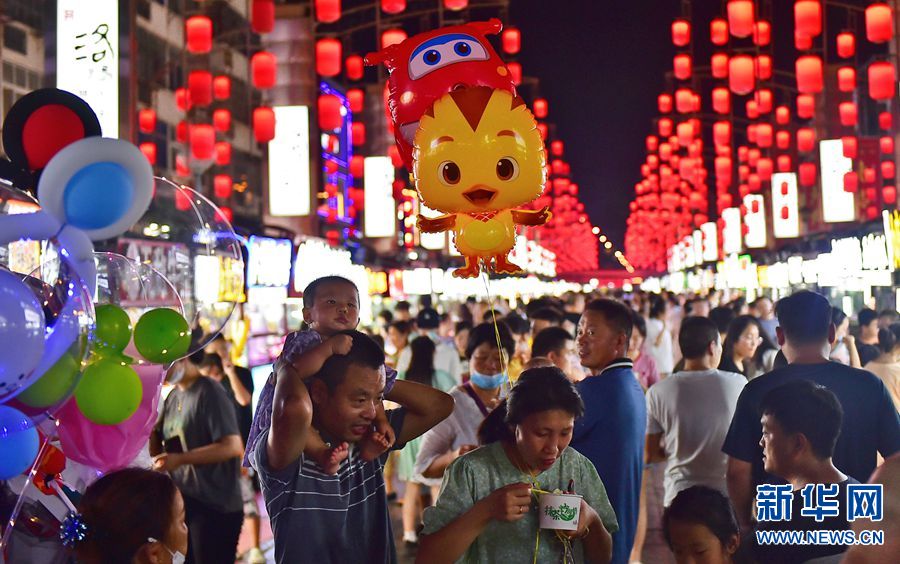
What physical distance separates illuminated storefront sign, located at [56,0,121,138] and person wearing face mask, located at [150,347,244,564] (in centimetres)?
527

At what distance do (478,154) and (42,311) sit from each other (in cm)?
178

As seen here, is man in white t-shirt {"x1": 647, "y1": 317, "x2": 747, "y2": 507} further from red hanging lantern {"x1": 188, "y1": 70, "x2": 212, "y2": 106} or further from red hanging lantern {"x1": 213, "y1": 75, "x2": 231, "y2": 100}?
red hanging lantern {"x1": 213, "y1": 75, "x2": 231, "y2": 100}

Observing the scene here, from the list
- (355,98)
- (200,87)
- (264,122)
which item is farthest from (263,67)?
(355,98)

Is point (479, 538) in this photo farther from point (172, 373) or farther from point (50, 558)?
point (172, 373)

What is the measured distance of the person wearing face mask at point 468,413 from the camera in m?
5.79

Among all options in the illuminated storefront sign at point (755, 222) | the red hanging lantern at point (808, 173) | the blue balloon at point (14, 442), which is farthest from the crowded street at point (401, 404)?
the illuminated storefront sign at point (755, 222)

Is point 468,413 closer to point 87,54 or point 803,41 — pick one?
point 87,54

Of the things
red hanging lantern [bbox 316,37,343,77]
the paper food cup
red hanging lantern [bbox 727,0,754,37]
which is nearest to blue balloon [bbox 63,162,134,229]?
the paper food cup

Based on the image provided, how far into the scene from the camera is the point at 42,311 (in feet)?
8.00

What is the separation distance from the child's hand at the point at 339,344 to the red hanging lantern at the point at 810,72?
53.2 ft

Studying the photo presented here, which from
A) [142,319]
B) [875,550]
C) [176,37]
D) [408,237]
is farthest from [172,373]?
[408,237]

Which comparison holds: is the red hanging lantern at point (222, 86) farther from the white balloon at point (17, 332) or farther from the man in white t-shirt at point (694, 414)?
the white balloon at point (17, 332)

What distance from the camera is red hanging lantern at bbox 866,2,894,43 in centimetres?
1480

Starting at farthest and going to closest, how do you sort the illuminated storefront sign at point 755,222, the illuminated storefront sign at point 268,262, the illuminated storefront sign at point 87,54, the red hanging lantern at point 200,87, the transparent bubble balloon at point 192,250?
the illuminated storefront sign at point 755,222 → the red hanging lantern at point 200,87 → the illuminated storefront sign at point 268,262 → the illuminated storefront sign at point 87,54 → the transparent bubble balloon at point 192,250
